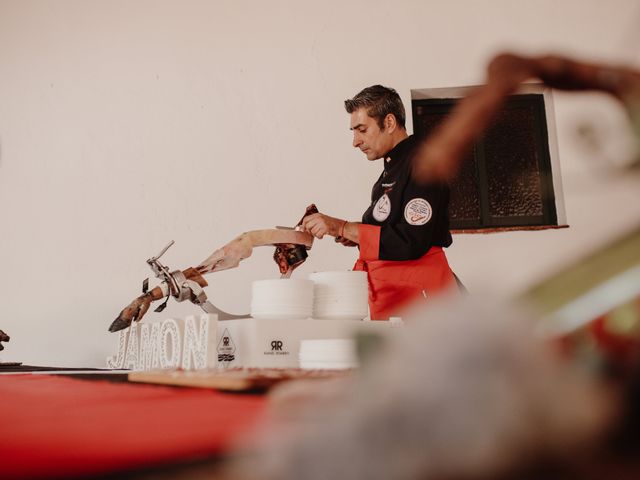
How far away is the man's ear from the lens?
255cm

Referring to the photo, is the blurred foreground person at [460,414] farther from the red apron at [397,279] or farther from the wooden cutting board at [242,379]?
the red apron at [397,279]

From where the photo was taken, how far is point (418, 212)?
2152 mm

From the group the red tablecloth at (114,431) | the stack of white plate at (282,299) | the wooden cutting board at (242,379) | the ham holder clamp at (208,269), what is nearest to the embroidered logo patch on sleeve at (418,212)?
the ham holder clamp at (208,269)

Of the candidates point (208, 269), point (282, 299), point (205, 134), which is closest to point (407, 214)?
point (208, 269)

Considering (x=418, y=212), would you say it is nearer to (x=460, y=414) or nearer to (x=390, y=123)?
(x=390, y=123)

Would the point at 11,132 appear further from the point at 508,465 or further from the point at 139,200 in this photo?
the point at 508,465

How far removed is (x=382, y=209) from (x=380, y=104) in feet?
1.68

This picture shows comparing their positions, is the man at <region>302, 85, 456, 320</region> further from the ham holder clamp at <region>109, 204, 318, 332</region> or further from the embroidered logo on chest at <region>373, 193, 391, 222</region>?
the ham holder clamp at <region>109, 204, 318, 332</region>

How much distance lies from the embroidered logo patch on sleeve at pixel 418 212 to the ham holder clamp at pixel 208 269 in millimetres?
373

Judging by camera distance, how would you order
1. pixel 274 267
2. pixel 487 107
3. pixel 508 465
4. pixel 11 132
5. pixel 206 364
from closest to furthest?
pixel 508 465
pixel 487 107
pixel 206 364
pixel 274 267
pixel 11 132

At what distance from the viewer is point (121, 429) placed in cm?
41

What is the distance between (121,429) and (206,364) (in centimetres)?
88

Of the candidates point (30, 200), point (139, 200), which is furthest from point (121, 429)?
point (30, 200)

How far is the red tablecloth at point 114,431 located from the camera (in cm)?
31
